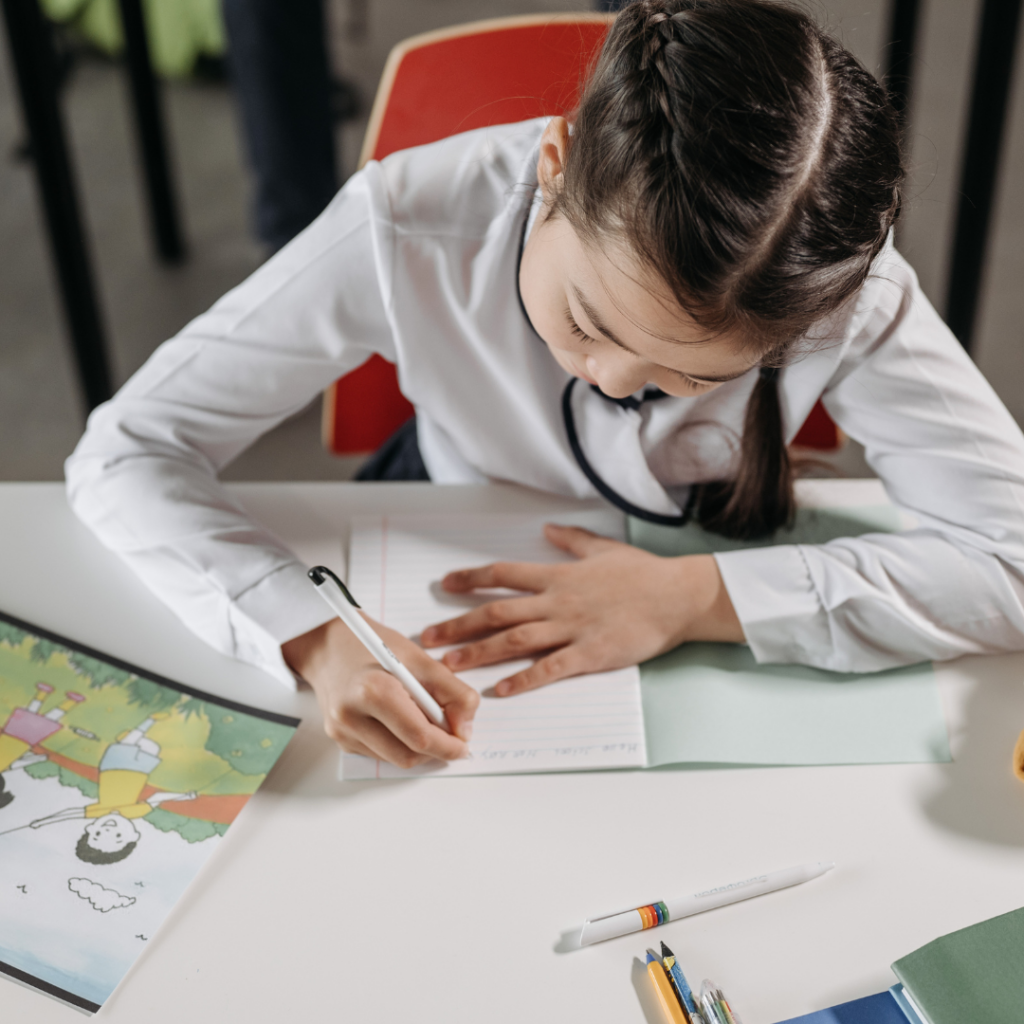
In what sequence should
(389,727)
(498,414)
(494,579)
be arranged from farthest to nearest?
(498,414)
(494,579)
(389,727)

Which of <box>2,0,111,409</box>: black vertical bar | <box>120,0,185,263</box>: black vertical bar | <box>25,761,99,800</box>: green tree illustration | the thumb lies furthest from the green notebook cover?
<box>120,0,185,263</box>: black vertical bar

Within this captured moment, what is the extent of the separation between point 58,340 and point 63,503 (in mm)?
→ 1306

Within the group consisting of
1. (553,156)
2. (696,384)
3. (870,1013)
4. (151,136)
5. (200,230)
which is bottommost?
(200,230)

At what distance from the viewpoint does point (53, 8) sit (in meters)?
2.57

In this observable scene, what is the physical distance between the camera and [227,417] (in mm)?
842

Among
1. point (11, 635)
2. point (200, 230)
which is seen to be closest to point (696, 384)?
point (11, 635)

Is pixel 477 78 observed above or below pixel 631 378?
above

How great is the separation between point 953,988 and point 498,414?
52cm

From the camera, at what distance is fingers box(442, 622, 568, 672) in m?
0.71

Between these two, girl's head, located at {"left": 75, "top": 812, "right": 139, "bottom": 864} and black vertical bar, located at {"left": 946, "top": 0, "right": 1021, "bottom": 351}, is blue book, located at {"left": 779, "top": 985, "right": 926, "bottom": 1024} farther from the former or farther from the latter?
black vertical bar, located at {"left": 946, "top": 0, "right": 1021, "bottom": 351}

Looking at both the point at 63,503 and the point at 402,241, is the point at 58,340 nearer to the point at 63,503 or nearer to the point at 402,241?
the point at 63,503

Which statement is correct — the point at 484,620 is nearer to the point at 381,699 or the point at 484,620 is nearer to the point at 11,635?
the point at 381,699

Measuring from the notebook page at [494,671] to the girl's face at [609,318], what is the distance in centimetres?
15

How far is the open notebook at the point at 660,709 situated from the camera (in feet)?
2.16
